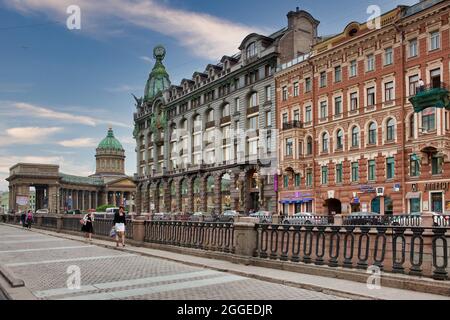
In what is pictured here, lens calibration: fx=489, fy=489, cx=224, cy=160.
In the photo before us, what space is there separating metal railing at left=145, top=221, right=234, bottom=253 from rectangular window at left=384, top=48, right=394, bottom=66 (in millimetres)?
25689

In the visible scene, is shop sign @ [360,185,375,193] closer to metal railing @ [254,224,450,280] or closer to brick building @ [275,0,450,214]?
brick building @ [275,0,450,214]

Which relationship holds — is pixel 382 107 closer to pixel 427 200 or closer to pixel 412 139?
pixel 412 139

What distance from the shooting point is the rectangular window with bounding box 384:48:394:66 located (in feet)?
128

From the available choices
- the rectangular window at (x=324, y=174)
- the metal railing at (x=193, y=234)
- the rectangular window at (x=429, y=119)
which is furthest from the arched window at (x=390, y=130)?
the metal railing at (x=193, y=234)

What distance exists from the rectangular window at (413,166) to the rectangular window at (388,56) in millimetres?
7858

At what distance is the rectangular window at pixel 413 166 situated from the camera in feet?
120

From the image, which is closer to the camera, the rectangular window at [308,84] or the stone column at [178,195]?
the rectangular window at [308,84]

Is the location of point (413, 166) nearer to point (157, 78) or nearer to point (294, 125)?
point (294, 125)

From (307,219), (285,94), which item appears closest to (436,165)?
(307,219)

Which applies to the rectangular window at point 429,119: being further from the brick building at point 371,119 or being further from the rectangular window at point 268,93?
the rectangular window at point 268,93

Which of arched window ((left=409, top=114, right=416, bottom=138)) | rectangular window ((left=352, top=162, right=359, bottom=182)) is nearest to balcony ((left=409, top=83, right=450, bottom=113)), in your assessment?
arched window ((left=409, top=114, right=416, bottom=138))

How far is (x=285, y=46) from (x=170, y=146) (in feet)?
99.1
